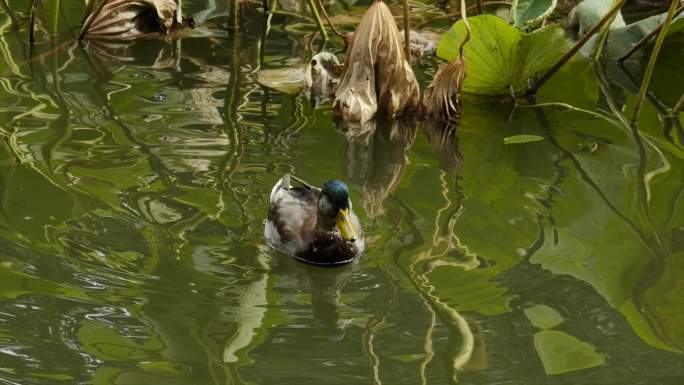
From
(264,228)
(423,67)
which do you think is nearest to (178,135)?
(264,228)

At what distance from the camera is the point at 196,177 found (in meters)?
6.28

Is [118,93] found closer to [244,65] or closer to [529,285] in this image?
[244,65]

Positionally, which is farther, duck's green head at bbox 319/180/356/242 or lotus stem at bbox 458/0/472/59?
lotus stem at bbox 458/0/472/59

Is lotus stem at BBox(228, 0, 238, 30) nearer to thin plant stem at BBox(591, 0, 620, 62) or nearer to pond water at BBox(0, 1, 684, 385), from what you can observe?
pond water at BBox(0, 1, 684, 385)

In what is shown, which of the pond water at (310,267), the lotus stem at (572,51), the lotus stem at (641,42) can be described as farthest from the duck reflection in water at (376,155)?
the lotus stem at (641,42)

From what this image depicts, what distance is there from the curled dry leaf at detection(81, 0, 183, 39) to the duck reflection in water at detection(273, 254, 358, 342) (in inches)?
136

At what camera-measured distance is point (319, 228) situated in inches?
229

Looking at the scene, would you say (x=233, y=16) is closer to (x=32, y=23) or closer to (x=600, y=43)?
(x=32, y=23)

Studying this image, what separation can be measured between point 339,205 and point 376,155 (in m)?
1.38

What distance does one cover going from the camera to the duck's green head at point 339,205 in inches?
221

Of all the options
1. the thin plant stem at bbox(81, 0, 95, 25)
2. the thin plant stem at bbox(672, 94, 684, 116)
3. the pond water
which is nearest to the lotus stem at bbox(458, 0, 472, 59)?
the pond water

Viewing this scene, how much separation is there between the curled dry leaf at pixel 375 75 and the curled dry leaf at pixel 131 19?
6.02 feet

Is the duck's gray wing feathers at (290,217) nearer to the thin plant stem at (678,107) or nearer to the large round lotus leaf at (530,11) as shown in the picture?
the large round lotus leaf at (530,11)

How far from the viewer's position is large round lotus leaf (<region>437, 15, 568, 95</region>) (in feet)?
23.6
